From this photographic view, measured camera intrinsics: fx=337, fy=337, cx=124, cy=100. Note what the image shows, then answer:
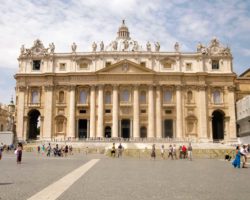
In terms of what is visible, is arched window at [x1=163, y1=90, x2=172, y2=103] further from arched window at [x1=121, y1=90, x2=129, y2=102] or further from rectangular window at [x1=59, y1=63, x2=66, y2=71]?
rectangular window at [x1=59, y1=63, x2=66, y2=71]

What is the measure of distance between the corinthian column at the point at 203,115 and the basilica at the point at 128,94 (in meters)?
0.19

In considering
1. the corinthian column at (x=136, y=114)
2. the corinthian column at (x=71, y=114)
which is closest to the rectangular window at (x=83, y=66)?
the corinthian column at (x=71, y=114)

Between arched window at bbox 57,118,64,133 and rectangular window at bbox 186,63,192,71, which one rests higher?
rectangular window at bbox 186,63,192,71

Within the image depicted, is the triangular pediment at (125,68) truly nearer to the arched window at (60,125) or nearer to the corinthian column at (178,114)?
the corinthian column at (178,114)

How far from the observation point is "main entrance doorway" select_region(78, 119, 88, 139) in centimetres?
6602

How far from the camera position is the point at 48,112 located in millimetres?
65188

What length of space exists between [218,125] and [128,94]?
65.7 feet

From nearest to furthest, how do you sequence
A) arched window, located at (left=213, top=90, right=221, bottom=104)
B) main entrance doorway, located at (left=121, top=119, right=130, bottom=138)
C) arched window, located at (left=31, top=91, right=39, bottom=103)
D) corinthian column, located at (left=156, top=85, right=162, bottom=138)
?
corinthian column, located at (left=156, top=85, right=162, bottom=138), main entrance doorway, located at (left=121, top=119, right=130, bottom=138), arched window, located at (left=213, top=90, right=221, bottom=104), arched window, located at (left=31, top=91, right=39, bottom=103)

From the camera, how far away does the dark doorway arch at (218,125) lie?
68125mm

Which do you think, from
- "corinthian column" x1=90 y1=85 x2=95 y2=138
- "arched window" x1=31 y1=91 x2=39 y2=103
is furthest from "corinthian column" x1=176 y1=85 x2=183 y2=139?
"arched window" x1=31 y1=91 x2=39 y2=103

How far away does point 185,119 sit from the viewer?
6519 centimetres

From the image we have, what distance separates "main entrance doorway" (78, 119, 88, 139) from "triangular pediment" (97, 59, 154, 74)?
34.4 feet

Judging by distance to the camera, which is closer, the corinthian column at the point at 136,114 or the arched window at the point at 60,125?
the corinthian column at the point at 136,114

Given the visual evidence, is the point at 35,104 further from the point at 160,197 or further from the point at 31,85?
the point at 160,197
